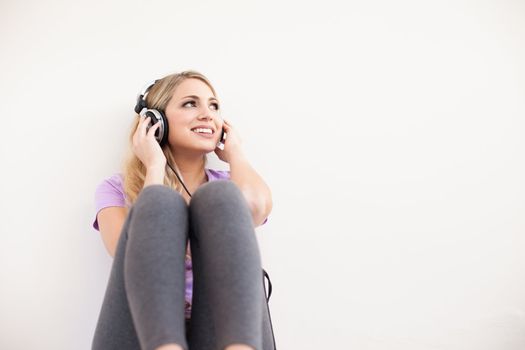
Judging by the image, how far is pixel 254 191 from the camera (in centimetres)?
98

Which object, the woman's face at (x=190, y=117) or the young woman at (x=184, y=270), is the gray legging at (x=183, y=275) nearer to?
the young woman at (x=184, y=270)

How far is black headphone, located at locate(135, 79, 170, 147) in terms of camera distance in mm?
1117

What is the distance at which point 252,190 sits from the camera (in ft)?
3.24

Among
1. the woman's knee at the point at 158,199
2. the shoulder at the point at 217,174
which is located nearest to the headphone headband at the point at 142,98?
the shoulder at the point at 217,174

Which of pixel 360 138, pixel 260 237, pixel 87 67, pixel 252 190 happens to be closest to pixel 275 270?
pixel 260 237

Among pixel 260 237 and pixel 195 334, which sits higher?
pixel 260 237

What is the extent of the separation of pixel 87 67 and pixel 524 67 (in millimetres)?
1592

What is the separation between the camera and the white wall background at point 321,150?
3.69 ft

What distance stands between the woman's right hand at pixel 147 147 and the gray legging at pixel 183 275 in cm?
32

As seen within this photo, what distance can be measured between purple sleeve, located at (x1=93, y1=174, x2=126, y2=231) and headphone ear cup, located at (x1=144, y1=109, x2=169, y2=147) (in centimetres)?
17

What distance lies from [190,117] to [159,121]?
0.10 metres

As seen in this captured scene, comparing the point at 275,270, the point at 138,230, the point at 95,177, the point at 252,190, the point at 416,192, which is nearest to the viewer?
the point at 138,230

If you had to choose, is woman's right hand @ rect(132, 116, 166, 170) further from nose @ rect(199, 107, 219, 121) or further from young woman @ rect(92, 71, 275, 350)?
nose @ rect(199, 107, 219, 121)

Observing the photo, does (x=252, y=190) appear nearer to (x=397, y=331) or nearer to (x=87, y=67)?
(x=87, y=67)
